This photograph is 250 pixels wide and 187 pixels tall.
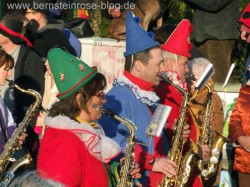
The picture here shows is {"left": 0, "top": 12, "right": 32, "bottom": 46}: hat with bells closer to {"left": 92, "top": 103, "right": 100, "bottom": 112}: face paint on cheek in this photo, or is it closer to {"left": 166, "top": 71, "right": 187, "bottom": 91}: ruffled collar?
{"left": 166, "top": 71, "right": 187, "bottom": 91}: ruffled collar

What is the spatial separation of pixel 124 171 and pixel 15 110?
2614 mm

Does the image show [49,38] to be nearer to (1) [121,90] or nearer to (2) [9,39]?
(2) [9,39]

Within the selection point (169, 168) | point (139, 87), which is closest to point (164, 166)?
point (169, 168)

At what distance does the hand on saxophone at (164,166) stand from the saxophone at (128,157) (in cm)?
42

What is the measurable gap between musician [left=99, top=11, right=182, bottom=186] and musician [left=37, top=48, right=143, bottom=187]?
707 mm

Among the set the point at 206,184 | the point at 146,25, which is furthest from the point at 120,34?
the point at 206,184

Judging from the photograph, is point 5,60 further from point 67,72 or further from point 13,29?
point 67,72

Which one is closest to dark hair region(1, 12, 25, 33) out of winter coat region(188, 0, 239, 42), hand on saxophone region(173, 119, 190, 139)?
hand on saxophone region(173, 119, 190, 139)

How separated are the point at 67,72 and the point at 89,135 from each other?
44 cm

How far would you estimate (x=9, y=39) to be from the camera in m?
8.23

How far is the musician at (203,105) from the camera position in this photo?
826 centimetres

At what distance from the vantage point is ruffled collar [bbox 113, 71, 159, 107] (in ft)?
22.1

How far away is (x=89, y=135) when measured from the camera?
5500 mm

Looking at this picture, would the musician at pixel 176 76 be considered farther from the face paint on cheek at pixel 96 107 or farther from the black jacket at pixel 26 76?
the face paint on cheek at pixel 96 107
